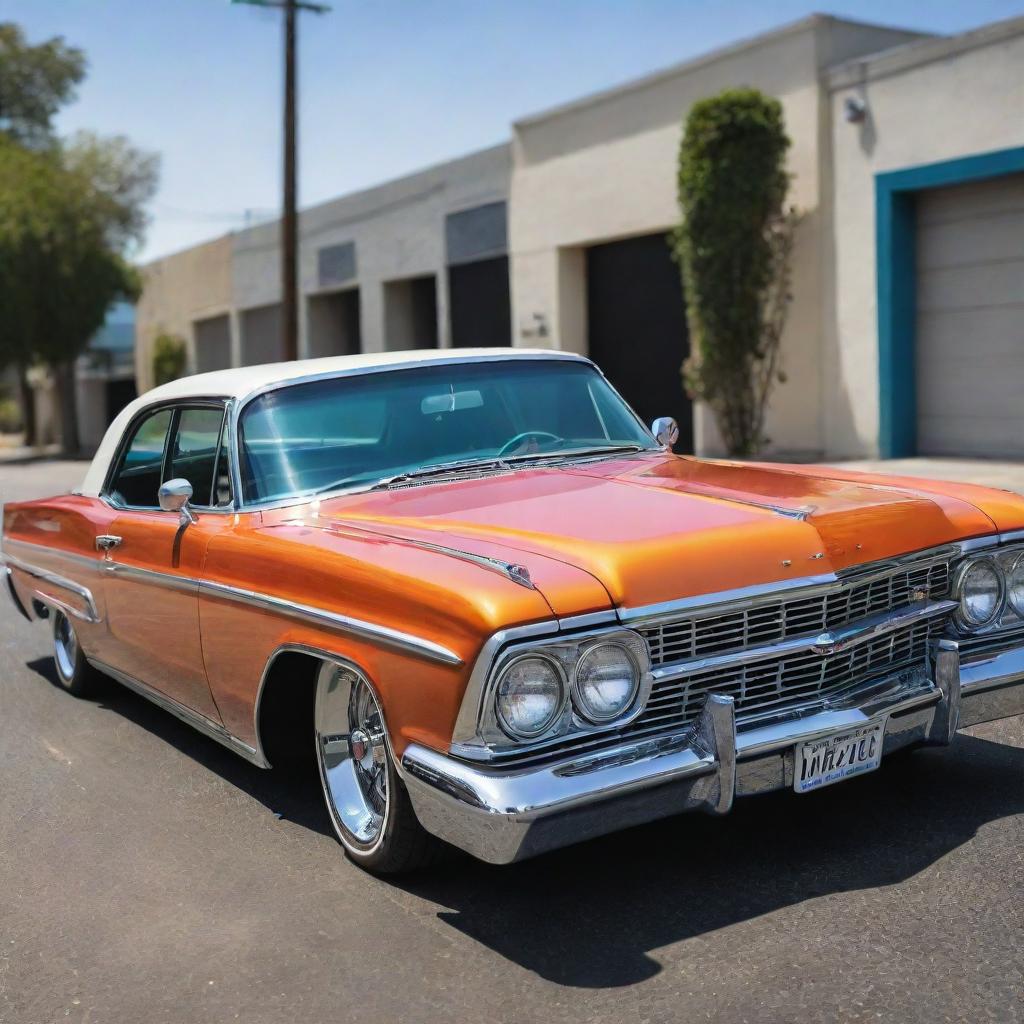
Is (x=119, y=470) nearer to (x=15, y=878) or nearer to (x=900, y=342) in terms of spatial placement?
(x=15, y=878)

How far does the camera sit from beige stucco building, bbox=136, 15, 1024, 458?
1478 cm

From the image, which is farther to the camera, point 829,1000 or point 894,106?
point 894,106

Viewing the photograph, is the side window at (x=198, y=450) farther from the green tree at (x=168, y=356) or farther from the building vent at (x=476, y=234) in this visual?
the green tree at (x=168, y=356)

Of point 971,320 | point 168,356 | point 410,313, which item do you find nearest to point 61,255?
point 168,356

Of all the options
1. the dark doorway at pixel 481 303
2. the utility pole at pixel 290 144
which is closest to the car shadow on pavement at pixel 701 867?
the utility pole at pixel 290 144

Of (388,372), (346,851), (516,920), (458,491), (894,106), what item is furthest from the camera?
(894,106)

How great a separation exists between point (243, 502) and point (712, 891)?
2.05 metres

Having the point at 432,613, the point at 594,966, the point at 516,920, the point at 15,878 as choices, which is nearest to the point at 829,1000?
the point at 594,966

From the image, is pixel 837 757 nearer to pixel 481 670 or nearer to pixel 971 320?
pixel 481 670

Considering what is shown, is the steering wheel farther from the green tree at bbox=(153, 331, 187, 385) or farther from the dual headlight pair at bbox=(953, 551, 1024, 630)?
the green tree at bbox=(153, 331, 187, 385)

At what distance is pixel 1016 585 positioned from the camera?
14.2 ft

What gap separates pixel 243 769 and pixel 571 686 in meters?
2.19

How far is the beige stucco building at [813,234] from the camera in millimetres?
14781

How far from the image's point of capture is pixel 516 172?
22.0m
